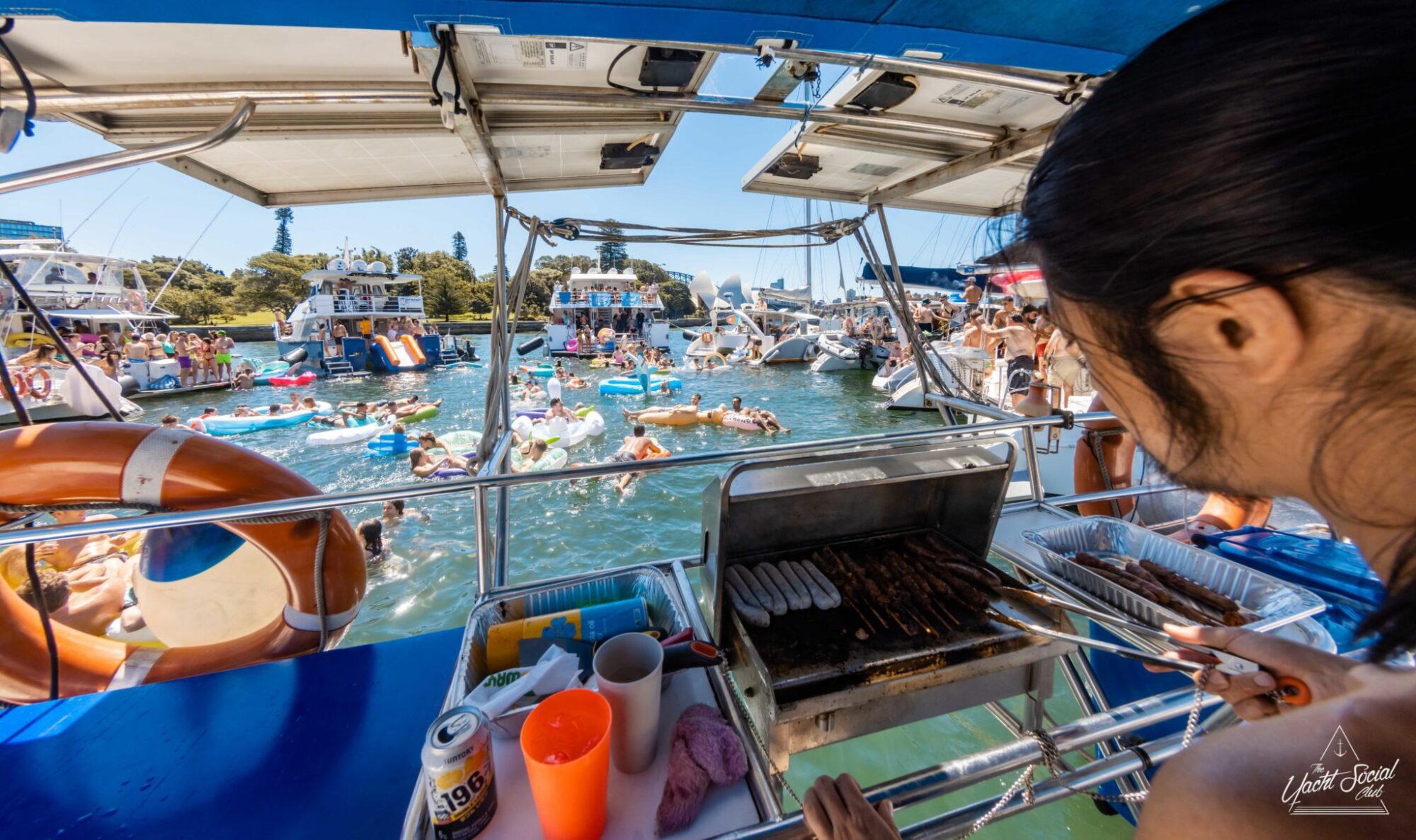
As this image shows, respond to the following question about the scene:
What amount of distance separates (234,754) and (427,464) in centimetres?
944

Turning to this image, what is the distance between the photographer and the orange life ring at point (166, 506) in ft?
6.74

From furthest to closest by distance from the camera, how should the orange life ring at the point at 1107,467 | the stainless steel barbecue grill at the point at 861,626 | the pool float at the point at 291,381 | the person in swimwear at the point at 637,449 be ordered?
the pool float at the point at 291,381 < the person in swimwear at the point at 637,449 < the orange life ring at the point at 1107,467 < the stainless steel barbecue grill at the point at 861,626

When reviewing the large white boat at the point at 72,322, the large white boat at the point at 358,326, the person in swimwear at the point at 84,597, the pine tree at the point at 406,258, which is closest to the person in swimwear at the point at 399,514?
the person in swimwear at the point at 84,597

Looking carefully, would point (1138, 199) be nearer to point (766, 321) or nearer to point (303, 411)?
point (303, 411)

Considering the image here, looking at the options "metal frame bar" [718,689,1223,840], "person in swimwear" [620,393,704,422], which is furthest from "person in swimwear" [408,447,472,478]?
"metal frame bar" [718,689,1223,840]

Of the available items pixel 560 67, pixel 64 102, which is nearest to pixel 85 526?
pixel 64 102

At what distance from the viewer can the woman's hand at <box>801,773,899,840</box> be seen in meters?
0.96

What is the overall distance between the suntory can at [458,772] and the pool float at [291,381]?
2892 cm

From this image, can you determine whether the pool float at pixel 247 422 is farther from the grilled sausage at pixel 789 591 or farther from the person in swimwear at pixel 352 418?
the grilled sausage at pixel 789 591

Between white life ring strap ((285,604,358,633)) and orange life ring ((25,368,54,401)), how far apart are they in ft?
78.4

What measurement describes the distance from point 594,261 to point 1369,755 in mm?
82101

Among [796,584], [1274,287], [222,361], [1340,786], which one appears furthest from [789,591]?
[222,361]

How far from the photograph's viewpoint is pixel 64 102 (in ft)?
5.30

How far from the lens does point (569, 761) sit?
1.11 m
